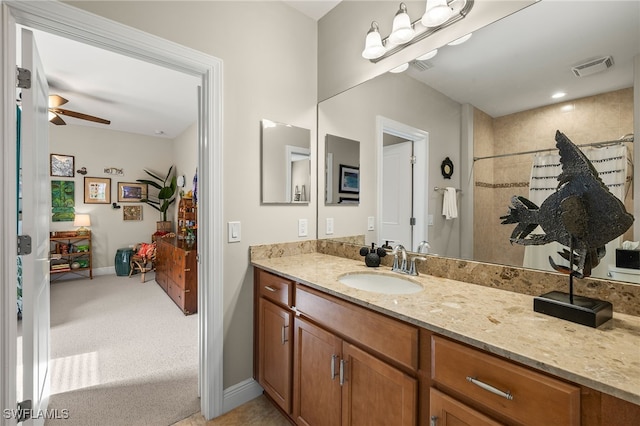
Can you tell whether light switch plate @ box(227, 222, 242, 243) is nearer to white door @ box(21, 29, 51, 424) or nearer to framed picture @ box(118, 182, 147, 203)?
white door @ box(21, 29, 51, 424)

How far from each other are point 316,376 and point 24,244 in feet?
4.84

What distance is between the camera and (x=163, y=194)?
560 centimetres

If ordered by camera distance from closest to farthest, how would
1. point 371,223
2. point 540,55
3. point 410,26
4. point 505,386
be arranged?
point 505,386 < point 540,55 < point 410,26 < point 371,223

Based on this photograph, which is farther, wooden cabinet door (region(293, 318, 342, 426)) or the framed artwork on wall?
the framed artwork on wall

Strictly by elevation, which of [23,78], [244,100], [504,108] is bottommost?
[504,108]

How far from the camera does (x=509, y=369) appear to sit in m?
0.75

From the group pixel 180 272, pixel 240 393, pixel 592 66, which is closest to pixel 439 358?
pixel 592 66

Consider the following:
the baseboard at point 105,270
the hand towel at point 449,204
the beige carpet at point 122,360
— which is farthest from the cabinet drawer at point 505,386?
the baseboard at point 105,270

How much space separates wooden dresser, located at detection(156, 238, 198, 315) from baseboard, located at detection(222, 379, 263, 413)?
194cm

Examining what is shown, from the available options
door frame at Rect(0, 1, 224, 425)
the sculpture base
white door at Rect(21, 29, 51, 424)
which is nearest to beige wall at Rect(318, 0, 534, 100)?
door frame at Rect(0, 1, 224, 425)

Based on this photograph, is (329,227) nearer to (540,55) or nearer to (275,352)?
(275,352)

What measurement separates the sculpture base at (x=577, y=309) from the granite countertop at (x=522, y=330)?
0.02 metres

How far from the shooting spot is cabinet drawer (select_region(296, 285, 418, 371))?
981mm

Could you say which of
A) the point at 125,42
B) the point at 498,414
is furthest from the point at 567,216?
the point at 125,42
